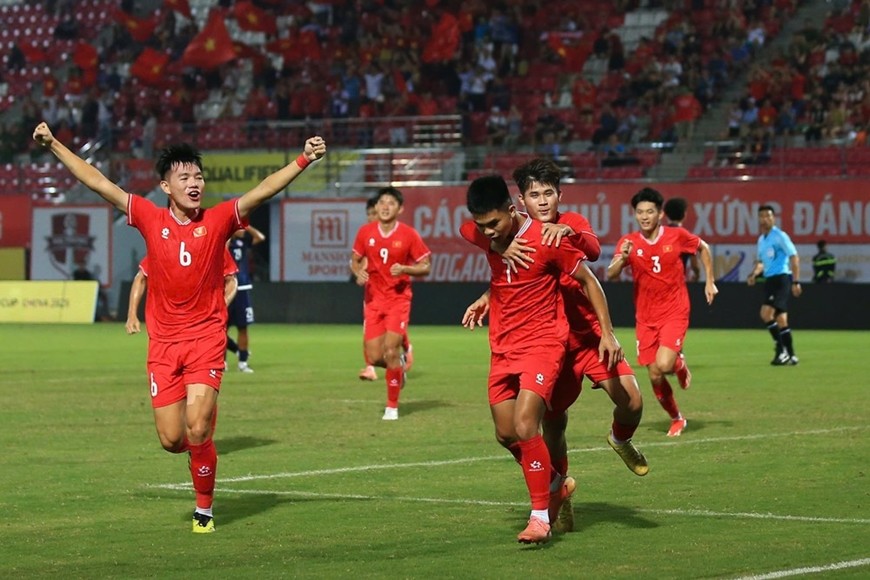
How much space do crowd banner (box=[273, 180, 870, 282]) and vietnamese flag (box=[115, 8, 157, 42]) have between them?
11.1 m

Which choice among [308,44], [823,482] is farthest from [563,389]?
[308,44]

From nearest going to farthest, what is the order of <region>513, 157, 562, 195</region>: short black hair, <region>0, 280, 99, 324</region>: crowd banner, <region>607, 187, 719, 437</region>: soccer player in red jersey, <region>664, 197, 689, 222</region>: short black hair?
1. <region>513, 157, 562, 195</region>: short black hair
2. <region>607, 187, 719, 437</region>: soccer player in red jersey
3. <region>664, 197, 689, 222</region>: short black hair
4. <region>0, 280, 99, 324</region>: crowd banner

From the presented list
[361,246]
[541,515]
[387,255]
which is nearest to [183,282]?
[541,515]

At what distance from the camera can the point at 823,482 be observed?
11.5m

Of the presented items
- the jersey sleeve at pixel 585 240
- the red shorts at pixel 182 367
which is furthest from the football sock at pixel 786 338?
the red shorts at pixel 182 367

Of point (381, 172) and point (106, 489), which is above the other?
point (381, 172)

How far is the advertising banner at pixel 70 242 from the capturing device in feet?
142

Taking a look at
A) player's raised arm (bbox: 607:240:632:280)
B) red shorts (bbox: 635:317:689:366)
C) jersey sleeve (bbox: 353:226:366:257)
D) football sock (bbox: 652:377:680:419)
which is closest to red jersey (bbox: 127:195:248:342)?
player's raised arm (bbox: 607:240:632:280)

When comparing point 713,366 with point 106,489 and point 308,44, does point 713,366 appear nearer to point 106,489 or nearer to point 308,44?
point 106,489

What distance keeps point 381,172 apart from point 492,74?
4871 mm

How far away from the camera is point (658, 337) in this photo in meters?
15.7

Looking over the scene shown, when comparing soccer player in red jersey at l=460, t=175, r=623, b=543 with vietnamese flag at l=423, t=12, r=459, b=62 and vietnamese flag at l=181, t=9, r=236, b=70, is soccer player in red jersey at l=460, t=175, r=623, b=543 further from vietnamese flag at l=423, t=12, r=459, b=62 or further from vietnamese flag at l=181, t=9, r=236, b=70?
vietnamese flag at l=181, t=9, r=236, b=70

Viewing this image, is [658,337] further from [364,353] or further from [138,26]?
[138,26]

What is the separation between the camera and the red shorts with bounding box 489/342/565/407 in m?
9.12
